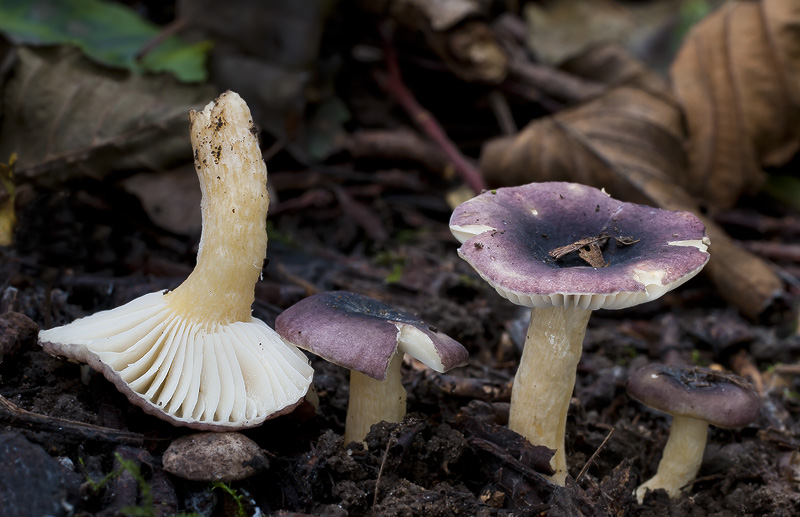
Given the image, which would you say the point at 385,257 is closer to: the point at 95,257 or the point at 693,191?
the point at 95,257

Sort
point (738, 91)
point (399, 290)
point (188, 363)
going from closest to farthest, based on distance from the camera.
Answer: point (188, 363)
point (399, 290)
point (738, 91)

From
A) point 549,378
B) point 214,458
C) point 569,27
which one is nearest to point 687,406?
point 549,378

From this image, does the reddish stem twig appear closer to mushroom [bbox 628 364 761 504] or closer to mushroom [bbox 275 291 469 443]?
mushroom [bbox 628 364 761 504]

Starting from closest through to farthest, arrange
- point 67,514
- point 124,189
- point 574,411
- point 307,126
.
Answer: point 67,514
point 574,411
point 124,189
point 307,126

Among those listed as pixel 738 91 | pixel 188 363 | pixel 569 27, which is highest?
pixel 569 27

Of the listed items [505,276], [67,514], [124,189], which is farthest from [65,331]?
[124,189]

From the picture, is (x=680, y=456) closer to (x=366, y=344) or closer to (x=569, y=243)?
(x=569, y=243)
